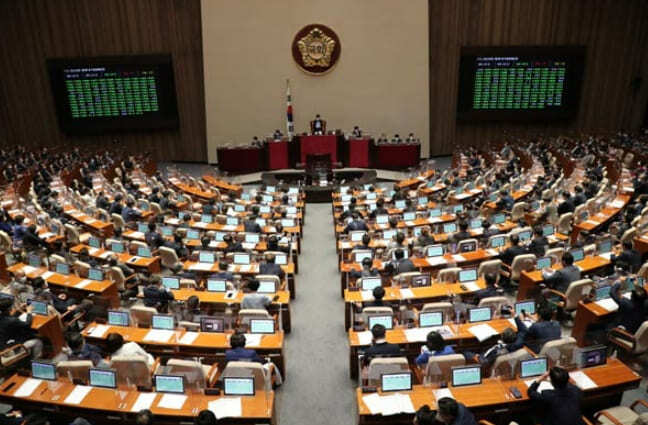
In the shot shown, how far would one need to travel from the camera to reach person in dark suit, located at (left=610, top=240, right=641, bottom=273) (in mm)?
7863

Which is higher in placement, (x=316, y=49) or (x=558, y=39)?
(x=558, y=39)

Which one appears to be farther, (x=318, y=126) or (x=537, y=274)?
(x=318, y=126)

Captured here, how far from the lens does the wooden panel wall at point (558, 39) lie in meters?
21.3

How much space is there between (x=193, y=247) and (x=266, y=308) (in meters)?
4.00

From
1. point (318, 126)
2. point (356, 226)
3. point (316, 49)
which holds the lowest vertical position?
point (356, 226)

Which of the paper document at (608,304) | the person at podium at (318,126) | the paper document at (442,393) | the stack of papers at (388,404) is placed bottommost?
the stack of papers at (388,404)

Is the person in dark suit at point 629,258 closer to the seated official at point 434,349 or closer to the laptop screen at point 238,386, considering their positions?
the seated official at point 434,349

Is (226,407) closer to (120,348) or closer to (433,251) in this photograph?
(120,348)

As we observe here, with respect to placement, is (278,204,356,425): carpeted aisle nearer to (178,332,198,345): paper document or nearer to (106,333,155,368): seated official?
(178,332,198,345): paper document

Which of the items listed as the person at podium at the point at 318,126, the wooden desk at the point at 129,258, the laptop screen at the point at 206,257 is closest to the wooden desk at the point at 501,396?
the laptop screen at the point at 206,257

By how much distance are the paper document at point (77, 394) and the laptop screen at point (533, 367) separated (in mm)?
5023

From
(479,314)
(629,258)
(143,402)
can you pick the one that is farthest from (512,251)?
(143,402)

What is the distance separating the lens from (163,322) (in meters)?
7.06

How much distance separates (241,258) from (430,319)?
13.7 feet
